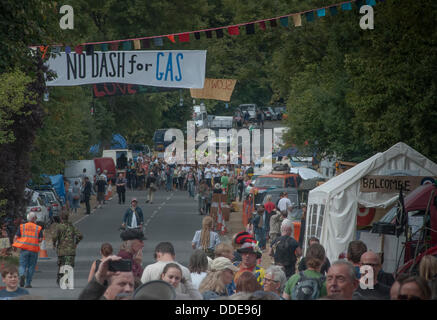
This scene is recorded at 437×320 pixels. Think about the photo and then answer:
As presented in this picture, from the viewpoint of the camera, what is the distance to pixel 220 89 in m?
30.6

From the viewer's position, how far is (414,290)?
566 centimetres

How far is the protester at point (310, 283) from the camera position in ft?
27.4

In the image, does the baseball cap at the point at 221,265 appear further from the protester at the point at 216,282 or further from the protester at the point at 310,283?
the protester at the point at 310,283

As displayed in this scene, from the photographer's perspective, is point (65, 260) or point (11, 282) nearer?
point (11, 282)

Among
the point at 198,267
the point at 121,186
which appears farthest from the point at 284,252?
the point at 121,186

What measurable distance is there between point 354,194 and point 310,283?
10.4 meters

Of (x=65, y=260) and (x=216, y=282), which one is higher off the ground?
(x=216, y=282)

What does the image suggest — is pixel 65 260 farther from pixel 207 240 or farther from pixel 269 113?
pixel 269 113

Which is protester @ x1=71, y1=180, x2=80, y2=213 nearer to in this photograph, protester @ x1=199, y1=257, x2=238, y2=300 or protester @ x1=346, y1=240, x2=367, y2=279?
Answer: protester @ x1=346, y1=240, x2=367, y2=279

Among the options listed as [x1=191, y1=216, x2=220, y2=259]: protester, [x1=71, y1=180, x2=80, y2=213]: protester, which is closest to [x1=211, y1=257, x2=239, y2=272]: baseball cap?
[x1=191, y1=216, x2=220, y2=259]: protester

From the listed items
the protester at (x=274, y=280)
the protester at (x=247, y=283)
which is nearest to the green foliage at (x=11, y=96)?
the protester at (x=274, y=280)

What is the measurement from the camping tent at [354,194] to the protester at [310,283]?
8202 millimetres
